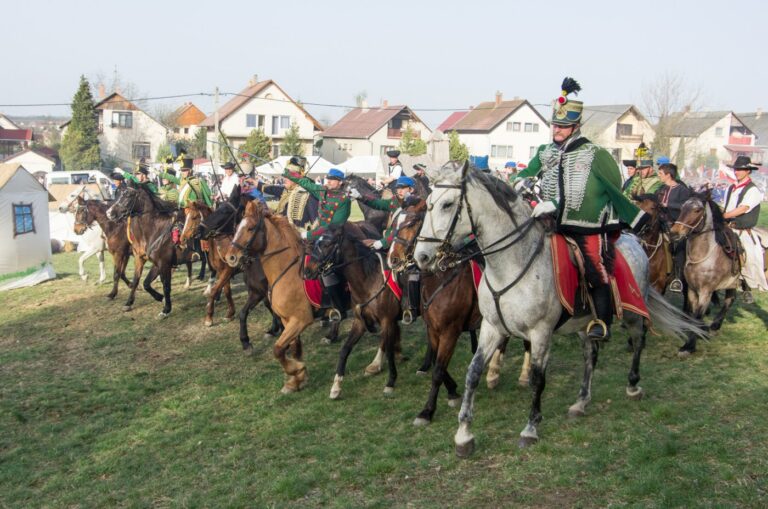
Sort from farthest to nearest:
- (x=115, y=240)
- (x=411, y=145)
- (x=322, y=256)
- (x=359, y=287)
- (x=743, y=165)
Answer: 1. (x=411, y=145)
2. (x=115, y=240)
3. (x=743, y=165)
4. (x=359, y=287)
5. (x=322, y=256)

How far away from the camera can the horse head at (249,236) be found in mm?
9008

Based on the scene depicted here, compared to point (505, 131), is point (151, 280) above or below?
below

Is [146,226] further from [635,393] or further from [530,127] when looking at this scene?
[530,127]

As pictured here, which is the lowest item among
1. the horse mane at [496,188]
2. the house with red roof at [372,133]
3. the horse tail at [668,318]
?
the horse tail at [668,318]

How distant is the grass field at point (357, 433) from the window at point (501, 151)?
58435mm

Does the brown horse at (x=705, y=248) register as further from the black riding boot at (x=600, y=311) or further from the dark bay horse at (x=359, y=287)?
the dark bay horse at (x=359, y=287)

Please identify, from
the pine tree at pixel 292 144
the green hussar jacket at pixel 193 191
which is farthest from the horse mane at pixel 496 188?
the pine tree at pixel 292 144

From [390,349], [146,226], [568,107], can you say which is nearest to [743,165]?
[568,107]

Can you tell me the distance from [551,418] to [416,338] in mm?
4088

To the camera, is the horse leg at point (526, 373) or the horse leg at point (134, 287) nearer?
the horse leg at point (526, 373)

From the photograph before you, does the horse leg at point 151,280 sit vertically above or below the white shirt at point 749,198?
below

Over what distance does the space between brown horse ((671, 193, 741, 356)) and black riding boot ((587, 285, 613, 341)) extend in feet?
12.1

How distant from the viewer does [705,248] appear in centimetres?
1004

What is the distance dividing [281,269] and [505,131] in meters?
62.1
